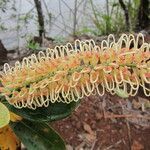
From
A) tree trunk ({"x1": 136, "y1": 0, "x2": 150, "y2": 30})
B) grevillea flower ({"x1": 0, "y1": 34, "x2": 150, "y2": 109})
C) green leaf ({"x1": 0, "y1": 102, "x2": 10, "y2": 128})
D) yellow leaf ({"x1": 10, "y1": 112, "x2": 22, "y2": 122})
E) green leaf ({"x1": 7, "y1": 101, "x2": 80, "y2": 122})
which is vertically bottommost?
yellow leaf ({"x1": 10, "y1": 112, "x2": 22, "y2": 122})

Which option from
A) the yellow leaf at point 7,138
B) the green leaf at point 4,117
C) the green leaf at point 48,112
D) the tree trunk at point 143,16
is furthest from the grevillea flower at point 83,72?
the tree trunk at point 143,16

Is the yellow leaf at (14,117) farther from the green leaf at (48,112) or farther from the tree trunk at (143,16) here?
the tree trunk at (143,16)

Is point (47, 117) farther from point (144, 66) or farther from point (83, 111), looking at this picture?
point (83, 111)

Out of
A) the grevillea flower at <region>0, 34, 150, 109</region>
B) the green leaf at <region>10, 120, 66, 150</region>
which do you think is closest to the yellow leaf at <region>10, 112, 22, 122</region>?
the green leaf at <region>10, 120, 66, 150</region>

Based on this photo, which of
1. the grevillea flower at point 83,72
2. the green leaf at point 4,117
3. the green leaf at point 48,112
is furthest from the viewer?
the green leaf at point 48,112

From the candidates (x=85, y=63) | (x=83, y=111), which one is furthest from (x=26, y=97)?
(x=83, y=111)

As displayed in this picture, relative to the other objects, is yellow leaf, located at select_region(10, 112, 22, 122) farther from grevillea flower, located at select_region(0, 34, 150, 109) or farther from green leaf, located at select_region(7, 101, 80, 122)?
grevillea flower, located at select_region(0, 34, 150, 109)
